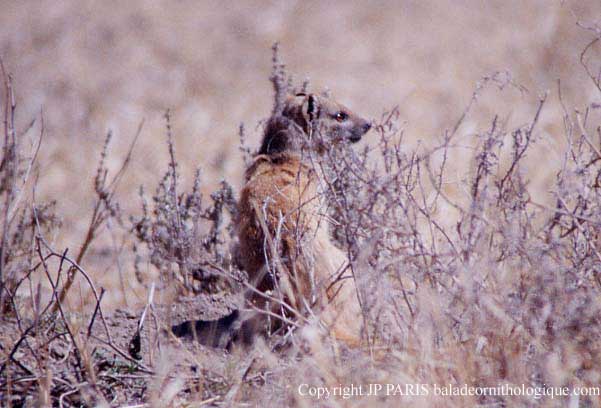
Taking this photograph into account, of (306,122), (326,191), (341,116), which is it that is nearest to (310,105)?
(306,122)

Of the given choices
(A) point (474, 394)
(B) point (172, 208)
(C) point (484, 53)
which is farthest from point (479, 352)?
(C) point (484, 53)

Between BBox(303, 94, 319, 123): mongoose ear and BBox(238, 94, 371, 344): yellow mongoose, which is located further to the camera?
BBox(303, 94, 319, 123): mongoose ear

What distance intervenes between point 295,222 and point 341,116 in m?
1.40

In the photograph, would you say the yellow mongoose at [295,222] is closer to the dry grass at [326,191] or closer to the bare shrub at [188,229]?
the dry grass at [326,191]

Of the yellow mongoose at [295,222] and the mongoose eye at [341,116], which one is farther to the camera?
the mongoose eye at [341,116]

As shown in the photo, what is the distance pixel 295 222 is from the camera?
4520 millimetres

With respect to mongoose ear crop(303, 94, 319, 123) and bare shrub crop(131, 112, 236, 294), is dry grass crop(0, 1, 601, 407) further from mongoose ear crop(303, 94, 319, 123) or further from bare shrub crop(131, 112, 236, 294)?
mongoose ear crop(303, 94, 319, 123)

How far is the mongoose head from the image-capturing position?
17.5 ft

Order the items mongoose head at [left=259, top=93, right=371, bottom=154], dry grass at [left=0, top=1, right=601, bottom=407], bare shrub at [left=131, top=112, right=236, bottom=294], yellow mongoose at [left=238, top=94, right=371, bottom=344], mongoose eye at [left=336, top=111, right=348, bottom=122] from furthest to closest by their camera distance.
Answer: mongoose eye at [left=336, top=111, right=348, bottom=122] → mongoose head at [left=259, top=93, right=371, bottom=154] → bare shrub at [left=131, top=112, right=236, bottom=294] → yellow mongoose at [left=238, top=94, right=371, bottom=344] → dry grass at [left=0, top=1, right=601, bottom=407]

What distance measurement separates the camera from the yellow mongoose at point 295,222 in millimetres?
4152

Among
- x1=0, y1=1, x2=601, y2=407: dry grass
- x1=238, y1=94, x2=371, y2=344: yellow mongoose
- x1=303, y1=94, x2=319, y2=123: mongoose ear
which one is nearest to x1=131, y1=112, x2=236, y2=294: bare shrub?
x1=0, y1=1, x2=601, y2=407: dry grass

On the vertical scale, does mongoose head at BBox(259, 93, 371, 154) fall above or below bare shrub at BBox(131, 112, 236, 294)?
above

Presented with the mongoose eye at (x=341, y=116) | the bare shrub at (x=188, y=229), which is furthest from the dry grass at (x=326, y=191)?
the mongoose eye at (x=341, y=116)

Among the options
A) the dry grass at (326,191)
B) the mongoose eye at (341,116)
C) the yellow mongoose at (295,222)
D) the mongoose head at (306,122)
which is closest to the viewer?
the dry grass at (326,191)
